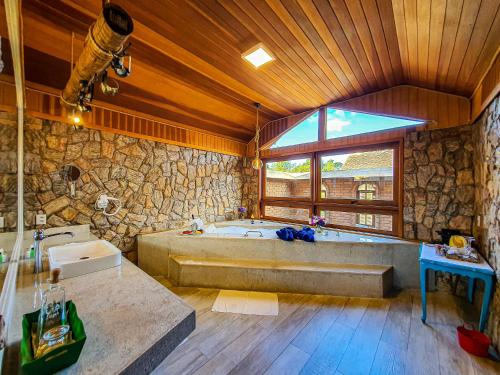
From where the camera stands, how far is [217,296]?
258 centimetres

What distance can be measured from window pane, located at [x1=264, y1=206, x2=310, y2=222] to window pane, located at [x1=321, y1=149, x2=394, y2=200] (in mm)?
543

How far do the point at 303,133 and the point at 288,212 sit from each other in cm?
162

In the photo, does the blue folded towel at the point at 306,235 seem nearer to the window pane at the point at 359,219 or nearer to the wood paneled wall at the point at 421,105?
the window pane at the point at 359,219

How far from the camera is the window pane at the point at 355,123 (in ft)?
9.91

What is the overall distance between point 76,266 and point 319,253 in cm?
266

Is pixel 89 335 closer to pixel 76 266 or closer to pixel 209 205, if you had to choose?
pixel 76 266

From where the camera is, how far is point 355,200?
11.0ft

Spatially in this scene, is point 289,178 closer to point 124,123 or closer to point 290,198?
point 290,198

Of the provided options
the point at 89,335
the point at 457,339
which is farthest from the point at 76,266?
the point at 457,339

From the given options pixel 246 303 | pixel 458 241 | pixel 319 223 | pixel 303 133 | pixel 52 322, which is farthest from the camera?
pixel 303 133

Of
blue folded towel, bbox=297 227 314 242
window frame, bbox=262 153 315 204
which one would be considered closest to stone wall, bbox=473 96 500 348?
blue folded towel, bbox=297 227 314 242

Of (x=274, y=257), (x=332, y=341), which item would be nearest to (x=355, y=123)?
(x=274, y=257)

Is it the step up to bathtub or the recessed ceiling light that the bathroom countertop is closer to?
the step up to bathtub

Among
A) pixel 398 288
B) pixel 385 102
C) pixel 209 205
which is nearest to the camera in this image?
pixel 398 288
